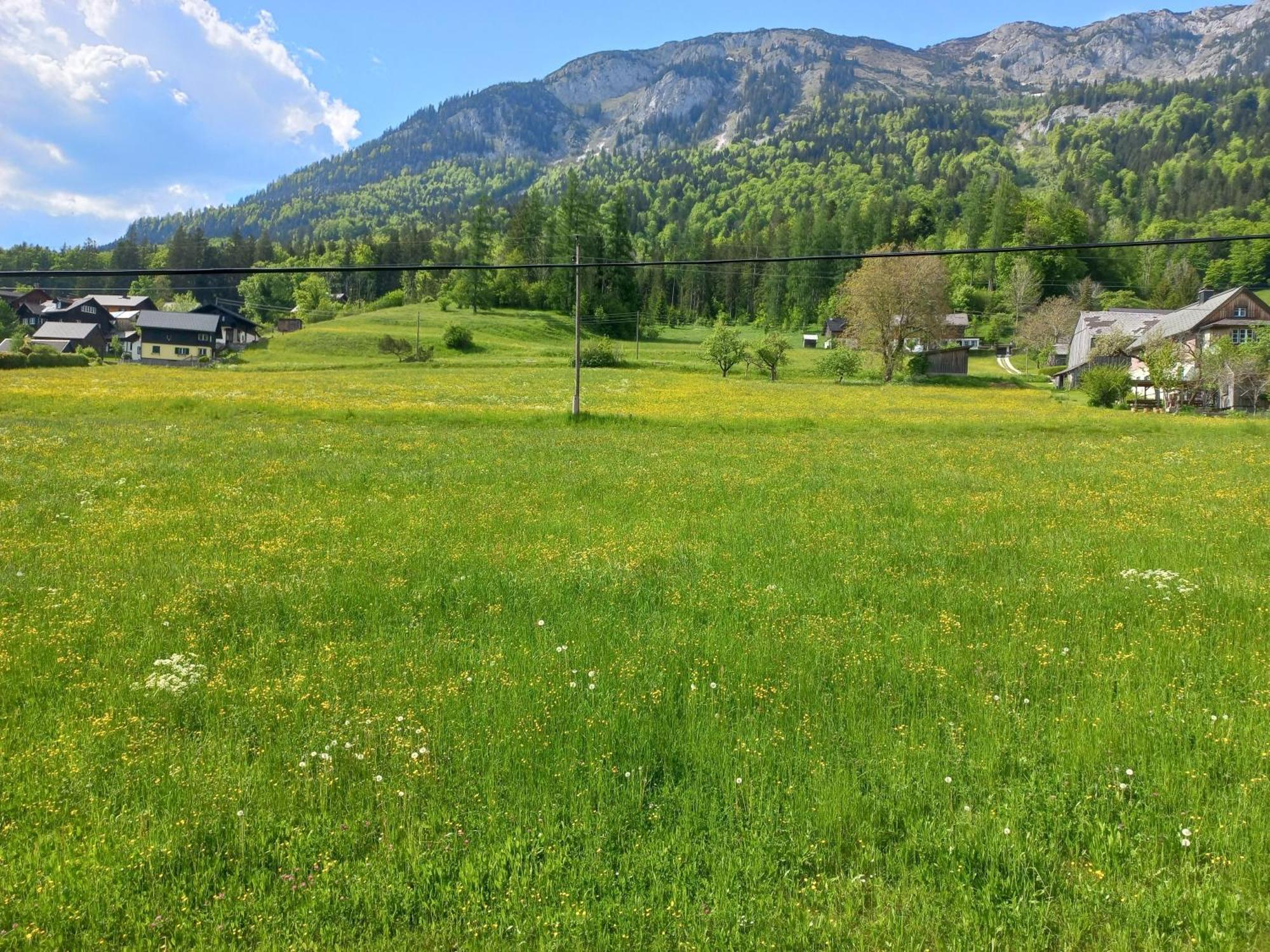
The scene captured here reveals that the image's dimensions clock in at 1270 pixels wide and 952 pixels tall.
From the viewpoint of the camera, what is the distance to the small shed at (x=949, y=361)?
10594cm

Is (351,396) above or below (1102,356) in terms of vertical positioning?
below

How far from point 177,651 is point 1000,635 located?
10946 millimetres

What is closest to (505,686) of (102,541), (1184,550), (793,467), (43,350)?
(102,541)

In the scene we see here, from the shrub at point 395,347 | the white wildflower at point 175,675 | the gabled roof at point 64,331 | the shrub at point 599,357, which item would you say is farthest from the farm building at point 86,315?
the white wildflower at point 175,675

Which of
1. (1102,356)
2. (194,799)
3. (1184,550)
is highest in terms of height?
(1102,356)

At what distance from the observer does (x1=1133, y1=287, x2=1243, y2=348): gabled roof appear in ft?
266

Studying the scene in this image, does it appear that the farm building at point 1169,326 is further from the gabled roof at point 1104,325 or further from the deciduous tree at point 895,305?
the deciduous tree at point 895,305

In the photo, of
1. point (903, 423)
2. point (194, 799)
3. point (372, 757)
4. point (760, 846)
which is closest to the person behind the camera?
point (760, 846)

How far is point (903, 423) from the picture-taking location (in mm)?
40531

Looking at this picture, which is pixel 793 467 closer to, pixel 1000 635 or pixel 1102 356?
pixel 1000 635

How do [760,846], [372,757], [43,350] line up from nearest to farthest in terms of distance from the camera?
[760,846], [372,757], [43,350]

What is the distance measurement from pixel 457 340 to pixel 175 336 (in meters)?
52.1

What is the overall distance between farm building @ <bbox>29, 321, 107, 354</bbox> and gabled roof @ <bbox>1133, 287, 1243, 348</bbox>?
156 metres

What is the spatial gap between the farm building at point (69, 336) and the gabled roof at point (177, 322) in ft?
46.6
